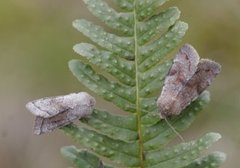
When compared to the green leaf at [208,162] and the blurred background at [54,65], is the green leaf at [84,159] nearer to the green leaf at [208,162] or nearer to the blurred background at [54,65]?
the green leaf at [208,162]

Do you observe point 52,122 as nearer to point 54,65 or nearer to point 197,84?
point 197,84

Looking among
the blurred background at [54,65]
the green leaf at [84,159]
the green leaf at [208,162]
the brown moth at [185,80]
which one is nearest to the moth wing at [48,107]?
the green leaf at [84,159]

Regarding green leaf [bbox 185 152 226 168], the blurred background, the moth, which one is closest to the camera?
green leaf [bbox 185 152 226 168]

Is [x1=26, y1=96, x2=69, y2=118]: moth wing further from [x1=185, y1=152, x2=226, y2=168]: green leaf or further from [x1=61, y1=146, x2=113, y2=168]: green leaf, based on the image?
[x1=185, y1=152, x2=226, y2=168]: green leaf

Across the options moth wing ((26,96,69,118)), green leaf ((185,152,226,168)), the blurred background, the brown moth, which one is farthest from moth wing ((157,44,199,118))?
the blurred background

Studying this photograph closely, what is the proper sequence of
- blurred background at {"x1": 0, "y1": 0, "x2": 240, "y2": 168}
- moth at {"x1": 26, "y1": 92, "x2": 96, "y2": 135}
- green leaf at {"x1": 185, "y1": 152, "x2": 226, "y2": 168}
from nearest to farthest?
green leaf at {"x1": 185, "y1": 152, "x2": 226, "y2": 168} < moth at {"x1": 26, "y1": 92, "x2": 96, "y2": 135} < blurred background at {"x1": 0, "y1": 0, "x2": 240, "y2": 168}

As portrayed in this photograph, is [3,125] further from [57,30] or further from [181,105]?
[181,105]
